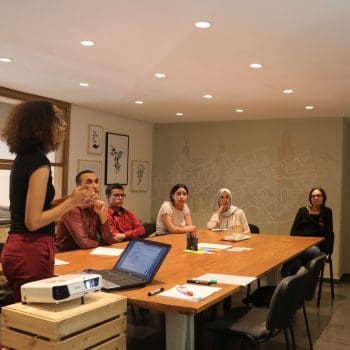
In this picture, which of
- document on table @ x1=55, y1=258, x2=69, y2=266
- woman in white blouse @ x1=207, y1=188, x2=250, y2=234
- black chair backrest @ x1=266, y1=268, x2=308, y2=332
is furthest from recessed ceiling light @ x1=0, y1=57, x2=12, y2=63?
black chair backrest @ x1=266, y1=268, x2=308, y2=332

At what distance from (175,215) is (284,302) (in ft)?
8.44

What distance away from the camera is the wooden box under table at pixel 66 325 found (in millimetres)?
1554

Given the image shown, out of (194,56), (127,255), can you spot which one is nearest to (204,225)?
(194,56)

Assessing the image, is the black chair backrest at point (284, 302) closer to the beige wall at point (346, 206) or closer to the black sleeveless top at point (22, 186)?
the black sleeveless top at point (22, 186)

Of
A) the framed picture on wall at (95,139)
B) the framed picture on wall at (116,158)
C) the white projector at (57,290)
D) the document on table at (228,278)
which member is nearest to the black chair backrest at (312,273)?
the document on table at (228,278)

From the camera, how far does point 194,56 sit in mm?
3348

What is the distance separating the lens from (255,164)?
660 cm

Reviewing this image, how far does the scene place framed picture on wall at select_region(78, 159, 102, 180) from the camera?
5903 millimetres

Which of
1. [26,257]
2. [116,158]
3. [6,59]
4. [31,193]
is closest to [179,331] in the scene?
[26,257]

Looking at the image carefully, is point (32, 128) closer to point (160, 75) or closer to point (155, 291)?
point (155, 291)

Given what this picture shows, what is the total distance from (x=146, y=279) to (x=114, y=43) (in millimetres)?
1711

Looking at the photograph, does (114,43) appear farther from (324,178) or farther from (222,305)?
(324,178)

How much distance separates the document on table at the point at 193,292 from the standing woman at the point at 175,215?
7.93 ft

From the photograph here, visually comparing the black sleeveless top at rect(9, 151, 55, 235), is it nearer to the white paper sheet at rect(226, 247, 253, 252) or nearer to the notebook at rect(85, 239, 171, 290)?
the notebook at rect(85, 239, 171, 290)
